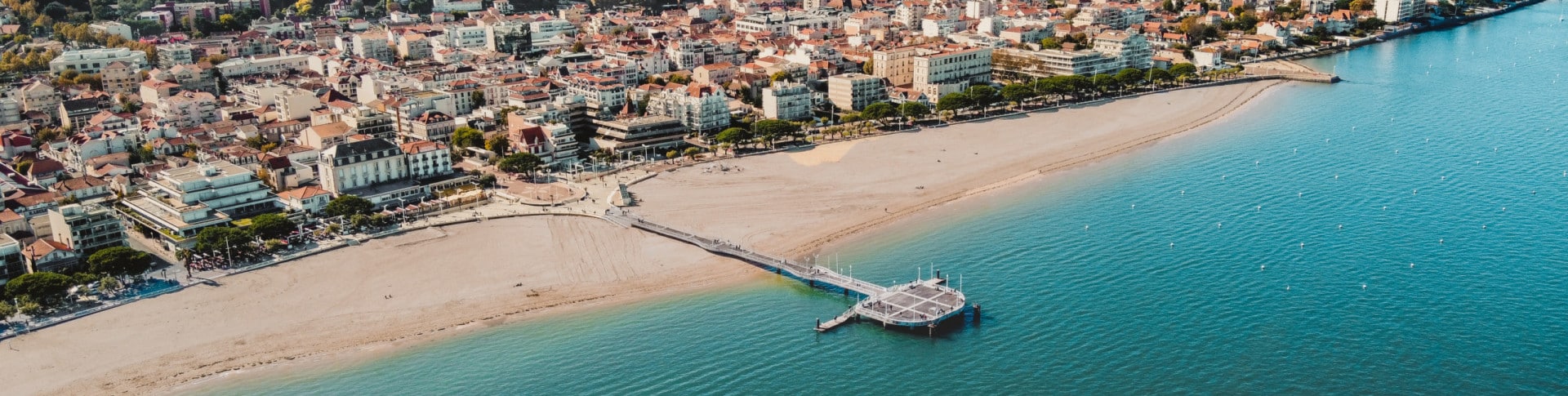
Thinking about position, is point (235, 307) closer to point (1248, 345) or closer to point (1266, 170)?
point (1248, 345)

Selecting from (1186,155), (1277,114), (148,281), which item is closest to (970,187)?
(1186,155)

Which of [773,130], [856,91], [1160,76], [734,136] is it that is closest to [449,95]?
[734,136]

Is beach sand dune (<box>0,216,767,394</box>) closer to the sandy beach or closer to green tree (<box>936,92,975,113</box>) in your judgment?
the sandy beach

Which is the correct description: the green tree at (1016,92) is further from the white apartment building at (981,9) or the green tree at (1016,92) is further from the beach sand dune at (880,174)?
the white apartment building at (981,9)

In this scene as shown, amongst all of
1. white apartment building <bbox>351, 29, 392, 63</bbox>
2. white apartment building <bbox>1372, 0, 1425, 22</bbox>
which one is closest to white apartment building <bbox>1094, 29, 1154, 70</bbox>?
white apartment building <bbox>1372, 0, 1425, 22</bbox>

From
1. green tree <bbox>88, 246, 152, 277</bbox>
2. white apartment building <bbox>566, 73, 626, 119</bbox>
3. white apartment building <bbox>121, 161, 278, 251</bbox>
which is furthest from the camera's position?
white apartment building <bbox>566, 73, 626, 119</bbox>

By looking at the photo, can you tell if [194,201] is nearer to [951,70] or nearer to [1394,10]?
[951,70]

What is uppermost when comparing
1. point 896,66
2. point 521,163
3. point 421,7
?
point 421,7
